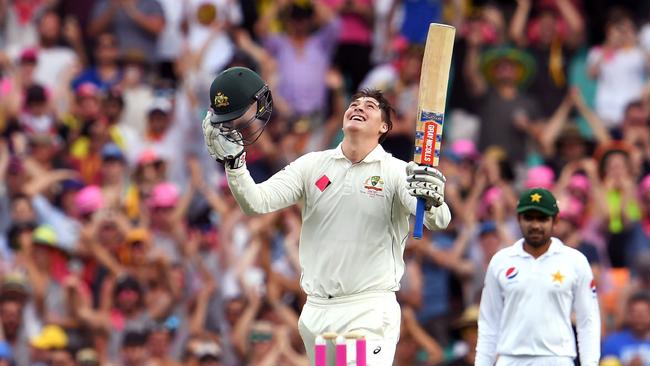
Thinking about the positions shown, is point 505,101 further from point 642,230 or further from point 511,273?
→ point 511,273

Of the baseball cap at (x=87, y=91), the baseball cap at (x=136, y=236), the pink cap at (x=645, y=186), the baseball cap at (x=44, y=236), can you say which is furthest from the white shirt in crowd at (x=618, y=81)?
the baseball cap at (x=44, y=236)

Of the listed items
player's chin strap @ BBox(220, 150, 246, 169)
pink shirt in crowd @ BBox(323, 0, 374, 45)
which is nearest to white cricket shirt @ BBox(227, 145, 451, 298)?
player's chin strap @ BBox(220, 150, 246, 169)

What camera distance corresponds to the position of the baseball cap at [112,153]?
18859mm

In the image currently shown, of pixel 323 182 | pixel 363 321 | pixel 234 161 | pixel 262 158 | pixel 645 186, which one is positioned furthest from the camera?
pixel 262 158

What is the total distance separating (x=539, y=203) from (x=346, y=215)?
1.91 metres

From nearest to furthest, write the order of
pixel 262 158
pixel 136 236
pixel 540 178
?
pixel 136 236, pixel 540 178, pixel 262 158

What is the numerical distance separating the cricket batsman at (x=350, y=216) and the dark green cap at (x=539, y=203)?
1400mm

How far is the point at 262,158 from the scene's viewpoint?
63.4ft

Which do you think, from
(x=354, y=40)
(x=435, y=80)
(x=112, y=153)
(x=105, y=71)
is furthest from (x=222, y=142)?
(x=354, y=40)

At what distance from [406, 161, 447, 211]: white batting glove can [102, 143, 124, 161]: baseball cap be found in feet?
26.0

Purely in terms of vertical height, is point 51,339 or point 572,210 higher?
point 572,210

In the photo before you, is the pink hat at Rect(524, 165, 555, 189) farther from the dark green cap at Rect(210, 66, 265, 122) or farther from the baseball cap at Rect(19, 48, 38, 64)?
the dark green cap at Rect(210, 66, 265, 122)

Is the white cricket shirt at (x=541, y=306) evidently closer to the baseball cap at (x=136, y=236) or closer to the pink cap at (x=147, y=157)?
the baseball cap at (x=136, y=236)

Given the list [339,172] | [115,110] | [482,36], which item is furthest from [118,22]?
[339,172]
